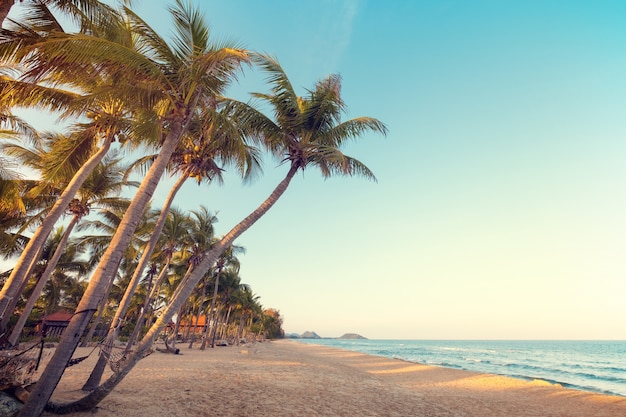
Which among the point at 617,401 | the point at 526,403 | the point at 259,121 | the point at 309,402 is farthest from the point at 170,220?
the point at 617,401

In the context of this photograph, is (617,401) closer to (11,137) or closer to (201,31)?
(201,31)

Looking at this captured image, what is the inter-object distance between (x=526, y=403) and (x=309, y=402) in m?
9.89

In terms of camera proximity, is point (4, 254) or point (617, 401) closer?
point (617, 401)

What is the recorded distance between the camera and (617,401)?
14492mm

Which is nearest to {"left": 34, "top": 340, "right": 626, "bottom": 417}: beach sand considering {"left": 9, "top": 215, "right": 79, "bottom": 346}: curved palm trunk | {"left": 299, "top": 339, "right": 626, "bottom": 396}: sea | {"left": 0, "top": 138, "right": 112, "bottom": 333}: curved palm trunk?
{"left": 0, "top": 138, "right": 112, "bottom": 333}: curved palm trunk

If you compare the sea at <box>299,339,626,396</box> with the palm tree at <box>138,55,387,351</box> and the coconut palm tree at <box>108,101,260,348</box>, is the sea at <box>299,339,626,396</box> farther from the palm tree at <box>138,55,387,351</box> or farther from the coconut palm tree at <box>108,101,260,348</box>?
the coconut palm tree at <box>108,101,260,348</box>

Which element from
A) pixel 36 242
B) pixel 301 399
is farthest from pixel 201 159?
pixel 301 399

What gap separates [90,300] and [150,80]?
4.82 m

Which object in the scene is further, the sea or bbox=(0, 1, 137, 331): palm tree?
the sea

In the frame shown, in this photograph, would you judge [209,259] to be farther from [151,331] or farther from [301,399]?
[301,399]

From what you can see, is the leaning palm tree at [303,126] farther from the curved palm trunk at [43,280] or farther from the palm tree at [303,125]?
the curved palm trunk at [43,280]

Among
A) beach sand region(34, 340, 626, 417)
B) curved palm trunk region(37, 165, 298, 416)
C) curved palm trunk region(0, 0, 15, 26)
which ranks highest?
curved palm trunk region(0, 0, 15, 26)

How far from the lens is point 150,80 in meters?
7.19

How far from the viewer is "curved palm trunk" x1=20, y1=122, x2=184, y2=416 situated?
5.08 m
